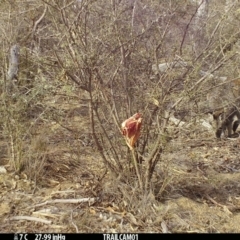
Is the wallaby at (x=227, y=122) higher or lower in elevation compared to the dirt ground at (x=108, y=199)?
higher

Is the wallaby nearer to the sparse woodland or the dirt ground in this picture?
the dirt ground

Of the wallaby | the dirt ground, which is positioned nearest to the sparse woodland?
the dirt ground

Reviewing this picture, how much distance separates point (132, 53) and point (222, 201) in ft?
5.65

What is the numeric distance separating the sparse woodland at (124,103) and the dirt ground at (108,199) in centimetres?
1

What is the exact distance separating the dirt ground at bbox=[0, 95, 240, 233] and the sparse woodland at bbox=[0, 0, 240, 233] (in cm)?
1

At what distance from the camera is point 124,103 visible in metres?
3.60

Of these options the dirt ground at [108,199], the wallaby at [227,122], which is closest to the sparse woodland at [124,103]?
the dirt ground at [108,199]

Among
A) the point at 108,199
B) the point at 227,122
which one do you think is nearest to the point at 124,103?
the point at 108,199

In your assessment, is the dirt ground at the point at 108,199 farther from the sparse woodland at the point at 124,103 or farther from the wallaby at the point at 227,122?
the wallaby at the point at 227,122

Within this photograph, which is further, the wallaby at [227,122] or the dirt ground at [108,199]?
the wallaby at [227,122]

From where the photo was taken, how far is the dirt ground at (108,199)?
3.37 meters

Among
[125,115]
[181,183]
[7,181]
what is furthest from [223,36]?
[7,181]

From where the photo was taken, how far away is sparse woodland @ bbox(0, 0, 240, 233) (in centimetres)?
330

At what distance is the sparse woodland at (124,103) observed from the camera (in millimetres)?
3303
